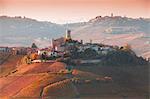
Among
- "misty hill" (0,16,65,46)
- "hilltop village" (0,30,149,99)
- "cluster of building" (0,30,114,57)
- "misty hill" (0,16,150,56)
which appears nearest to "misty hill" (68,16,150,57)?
"misty hill" (0,16,150,56)

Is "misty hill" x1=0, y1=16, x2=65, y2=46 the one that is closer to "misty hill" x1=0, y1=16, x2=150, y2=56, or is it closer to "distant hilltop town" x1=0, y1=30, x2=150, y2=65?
"misty hill" x1=0, y1=16, x2=150, y2=56

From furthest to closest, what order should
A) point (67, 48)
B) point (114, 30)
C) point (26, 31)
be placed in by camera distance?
point (26, 31), point (114, 30), point (67, 48)

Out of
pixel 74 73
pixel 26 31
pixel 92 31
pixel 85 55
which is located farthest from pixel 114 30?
pixel 74 73

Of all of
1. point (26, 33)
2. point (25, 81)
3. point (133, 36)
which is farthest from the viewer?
point (26, 33)

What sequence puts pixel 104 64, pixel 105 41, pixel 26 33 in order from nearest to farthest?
pixel 104 64, pixel 105 41, pixel 26 33

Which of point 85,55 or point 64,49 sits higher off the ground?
point 64,49

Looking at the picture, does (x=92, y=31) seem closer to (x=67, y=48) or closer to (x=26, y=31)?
(x=26, y=31)

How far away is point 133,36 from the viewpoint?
57406 millimetres

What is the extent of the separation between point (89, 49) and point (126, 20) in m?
39.2

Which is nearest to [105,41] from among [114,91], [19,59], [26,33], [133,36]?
[133,36]

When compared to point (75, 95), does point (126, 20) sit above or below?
above

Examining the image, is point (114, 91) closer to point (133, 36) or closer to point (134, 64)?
point (134, 64)

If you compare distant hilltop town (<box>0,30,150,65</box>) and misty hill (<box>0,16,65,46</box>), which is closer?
distant hilltop town (<box>0,30,150,65</box>)

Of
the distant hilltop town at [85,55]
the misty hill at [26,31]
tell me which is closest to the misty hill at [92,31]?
the misty hill at [26,31]
